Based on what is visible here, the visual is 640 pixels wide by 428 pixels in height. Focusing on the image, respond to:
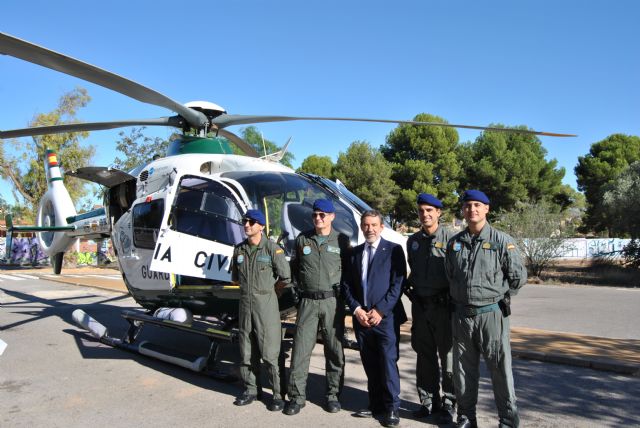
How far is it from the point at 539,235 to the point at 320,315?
16.9 metres

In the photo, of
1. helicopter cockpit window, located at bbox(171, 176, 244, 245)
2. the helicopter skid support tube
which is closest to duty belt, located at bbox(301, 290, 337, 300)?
the helicopter skid support tube

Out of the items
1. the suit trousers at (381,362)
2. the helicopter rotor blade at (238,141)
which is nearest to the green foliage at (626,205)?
the helicopter rotor blade at (238,141)

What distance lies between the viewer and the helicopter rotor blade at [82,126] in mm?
6684

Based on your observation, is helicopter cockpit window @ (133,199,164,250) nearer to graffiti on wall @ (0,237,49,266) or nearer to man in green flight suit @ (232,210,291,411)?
man in green flight suit @ (232,210,291,411)

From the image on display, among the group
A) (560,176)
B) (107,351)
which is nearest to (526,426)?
(107,351)

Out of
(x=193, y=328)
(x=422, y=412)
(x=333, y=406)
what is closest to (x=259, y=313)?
(x=333, y=406)

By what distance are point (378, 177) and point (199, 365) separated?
27417 millimetres

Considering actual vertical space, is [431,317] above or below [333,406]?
above

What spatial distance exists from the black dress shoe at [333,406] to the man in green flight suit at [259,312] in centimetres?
42

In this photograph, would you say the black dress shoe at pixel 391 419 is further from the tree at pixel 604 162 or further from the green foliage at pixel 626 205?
the tree at pixel 604 162

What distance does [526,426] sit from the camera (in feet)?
11.8

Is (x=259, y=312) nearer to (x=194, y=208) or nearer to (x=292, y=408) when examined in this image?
(x=292, y=408)

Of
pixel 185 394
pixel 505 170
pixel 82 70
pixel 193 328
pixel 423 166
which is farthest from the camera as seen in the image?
pixel 505 170

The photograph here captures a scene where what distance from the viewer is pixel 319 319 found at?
407 centimetres
